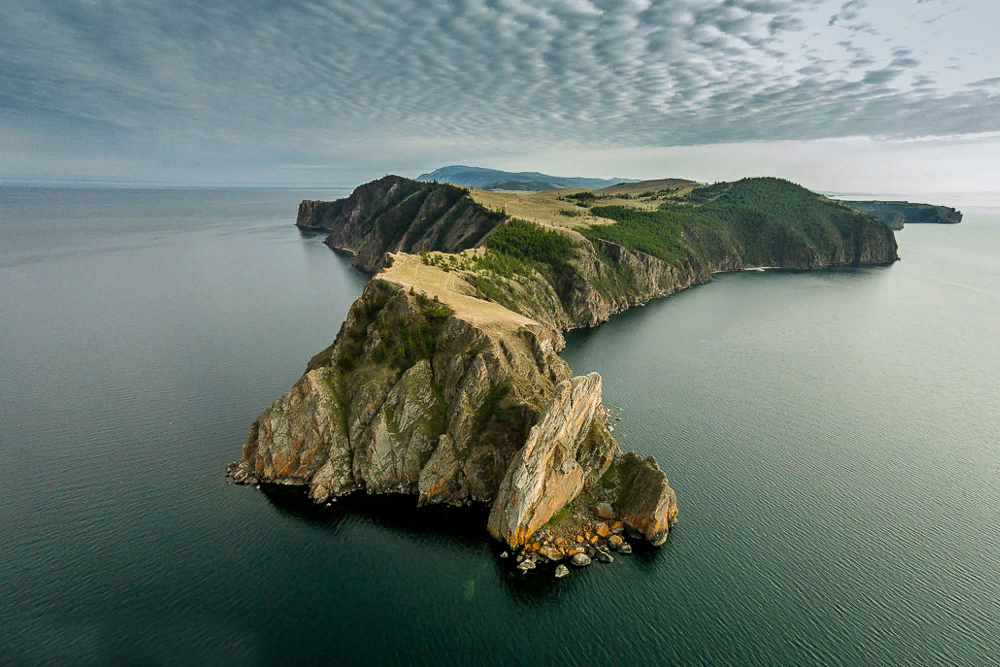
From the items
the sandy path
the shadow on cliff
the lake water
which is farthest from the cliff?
the lake water

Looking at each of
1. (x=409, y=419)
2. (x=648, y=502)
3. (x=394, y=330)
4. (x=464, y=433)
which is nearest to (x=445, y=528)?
(x=464, y=433)

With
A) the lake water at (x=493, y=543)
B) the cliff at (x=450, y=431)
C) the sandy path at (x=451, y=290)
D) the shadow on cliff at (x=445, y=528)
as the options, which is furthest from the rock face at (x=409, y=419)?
the sandy path at (x=451, y=290)

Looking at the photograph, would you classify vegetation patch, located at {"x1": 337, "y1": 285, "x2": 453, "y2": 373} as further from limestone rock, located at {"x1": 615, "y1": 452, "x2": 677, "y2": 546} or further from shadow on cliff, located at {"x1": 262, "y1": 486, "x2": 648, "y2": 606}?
limestone rock, located at {"x1": 615, "y1": 452, "x2": 677, "y2": 546}

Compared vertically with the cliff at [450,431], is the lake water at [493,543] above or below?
below

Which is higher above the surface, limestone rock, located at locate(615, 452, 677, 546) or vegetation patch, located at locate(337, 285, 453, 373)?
vegetation patch, located at locate(337, 285, 453, 373)

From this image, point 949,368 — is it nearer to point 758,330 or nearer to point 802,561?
point 758,330

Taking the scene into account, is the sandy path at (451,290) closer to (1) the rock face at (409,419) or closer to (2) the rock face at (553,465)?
(1) the rock face at (409,419)

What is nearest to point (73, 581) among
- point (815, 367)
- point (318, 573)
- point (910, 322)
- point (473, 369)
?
point (318, 573)

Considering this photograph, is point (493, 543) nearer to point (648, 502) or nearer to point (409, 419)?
point (648, 502)
